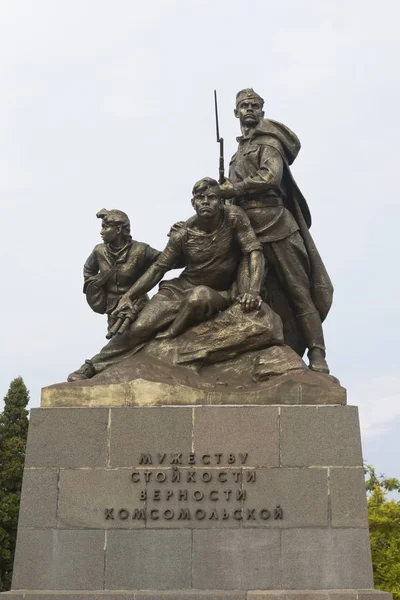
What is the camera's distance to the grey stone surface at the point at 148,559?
7582mm

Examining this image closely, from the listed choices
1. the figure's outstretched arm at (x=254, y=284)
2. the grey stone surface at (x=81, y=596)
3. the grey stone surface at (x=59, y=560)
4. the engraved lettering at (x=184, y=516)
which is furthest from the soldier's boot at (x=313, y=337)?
the grey stone surface at (x=81, y=596)

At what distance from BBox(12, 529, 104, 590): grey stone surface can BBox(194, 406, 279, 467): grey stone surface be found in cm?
144

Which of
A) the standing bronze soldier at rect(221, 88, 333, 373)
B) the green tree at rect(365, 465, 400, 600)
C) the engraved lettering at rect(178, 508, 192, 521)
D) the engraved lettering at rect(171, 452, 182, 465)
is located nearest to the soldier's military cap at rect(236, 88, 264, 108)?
the standing bronze soldier at rect(221, 88, 333, 373)

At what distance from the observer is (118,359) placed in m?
9.06

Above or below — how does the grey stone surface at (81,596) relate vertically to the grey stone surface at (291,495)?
below

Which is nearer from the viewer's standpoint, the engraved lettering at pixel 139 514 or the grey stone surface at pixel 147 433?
the engraved lettering at pixel 139 514

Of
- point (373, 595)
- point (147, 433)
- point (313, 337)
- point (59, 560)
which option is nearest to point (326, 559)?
point (373, 595)

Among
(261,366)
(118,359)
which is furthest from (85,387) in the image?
(261,366)

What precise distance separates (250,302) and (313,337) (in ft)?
3.73

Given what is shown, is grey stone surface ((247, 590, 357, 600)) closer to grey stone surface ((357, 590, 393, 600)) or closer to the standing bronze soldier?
grey stone surface ((357, 590, 393, 600))

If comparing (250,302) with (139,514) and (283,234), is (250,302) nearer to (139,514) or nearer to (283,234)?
(283,234)

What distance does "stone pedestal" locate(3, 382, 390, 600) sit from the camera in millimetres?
7547

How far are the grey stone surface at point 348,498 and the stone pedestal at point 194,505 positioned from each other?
0.03 feet

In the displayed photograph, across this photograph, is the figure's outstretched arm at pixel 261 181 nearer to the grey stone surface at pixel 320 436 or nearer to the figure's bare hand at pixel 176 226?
the figure's bare hand at pixel 176 226
